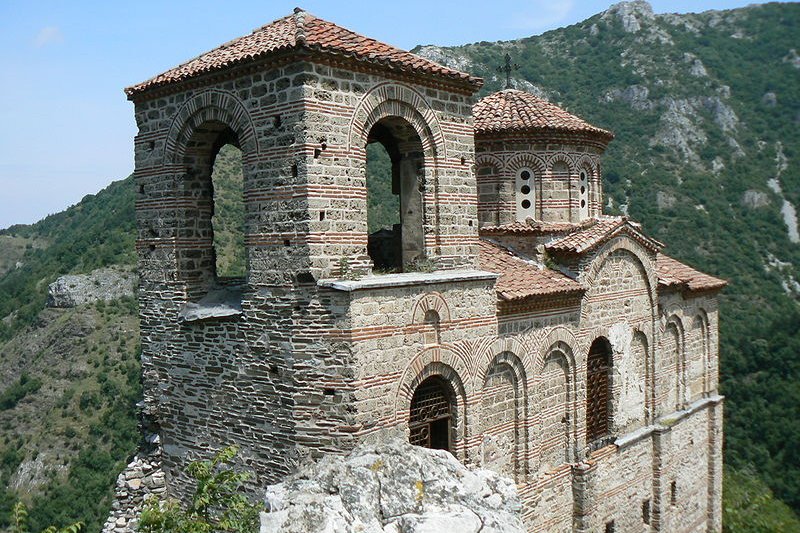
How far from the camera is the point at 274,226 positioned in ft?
27.7

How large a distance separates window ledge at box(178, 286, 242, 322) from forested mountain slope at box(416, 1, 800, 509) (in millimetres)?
22306

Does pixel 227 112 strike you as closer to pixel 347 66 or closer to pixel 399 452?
pixel 347 66

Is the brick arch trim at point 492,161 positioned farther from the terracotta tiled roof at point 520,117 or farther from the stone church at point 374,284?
the terracotta tiled roof at point 520,117

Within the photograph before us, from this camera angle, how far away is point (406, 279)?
8.75m

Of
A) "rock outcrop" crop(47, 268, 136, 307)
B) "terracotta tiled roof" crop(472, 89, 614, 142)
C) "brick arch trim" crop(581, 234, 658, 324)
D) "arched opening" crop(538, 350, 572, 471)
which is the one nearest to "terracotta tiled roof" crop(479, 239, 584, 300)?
"brick arch trim" crop(581, 234, 658, 324)

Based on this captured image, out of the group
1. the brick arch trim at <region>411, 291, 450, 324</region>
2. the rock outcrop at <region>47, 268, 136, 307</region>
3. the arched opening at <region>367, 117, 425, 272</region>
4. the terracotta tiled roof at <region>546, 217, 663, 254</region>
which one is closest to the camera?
the brick arch trim at <region>411, 291, 450, 324</region>

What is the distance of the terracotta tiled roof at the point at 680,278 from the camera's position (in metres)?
14.7

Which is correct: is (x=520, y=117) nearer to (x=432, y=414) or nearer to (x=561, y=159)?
(x=561, y=159)

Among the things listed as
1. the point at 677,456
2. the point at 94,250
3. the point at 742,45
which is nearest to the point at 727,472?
the point at 677,456

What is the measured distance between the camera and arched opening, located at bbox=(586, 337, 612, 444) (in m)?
12.8

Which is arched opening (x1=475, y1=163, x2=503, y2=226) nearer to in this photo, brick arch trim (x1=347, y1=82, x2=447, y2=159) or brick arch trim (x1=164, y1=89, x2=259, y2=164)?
brick arch trim (x1=347, y1=82, x2=447, y2=159)

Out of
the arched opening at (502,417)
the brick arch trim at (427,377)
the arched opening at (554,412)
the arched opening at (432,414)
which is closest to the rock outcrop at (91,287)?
the arched opening at (554,412)

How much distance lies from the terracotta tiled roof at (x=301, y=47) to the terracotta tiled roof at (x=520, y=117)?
3522 mm

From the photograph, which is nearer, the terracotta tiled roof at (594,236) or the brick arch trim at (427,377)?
the brick arch trim at (427,377)
